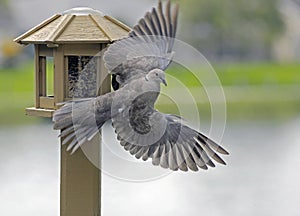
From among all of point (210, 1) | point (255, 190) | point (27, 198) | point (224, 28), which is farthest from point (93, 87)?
point (224, 28)

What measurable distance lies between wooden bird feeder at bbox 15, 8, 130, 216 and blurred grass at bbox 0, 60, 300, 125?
1.93 m

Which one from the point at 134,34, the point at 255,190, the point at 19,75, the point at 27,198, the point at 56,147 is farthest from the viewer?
the point at 19,75

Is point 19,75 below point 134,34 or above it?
below

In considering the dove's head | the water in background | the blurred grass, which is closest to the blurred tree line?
the blurred grass

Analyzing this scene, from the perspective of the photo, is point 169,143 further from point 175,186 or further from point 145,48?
point 175,186

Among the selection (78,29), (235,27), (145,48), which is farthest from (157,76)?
(235,27)

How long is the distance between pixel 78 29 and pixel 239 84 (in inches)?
144

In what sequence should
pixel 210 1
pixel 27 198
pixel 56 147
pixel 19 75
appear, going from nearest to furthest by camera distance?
pixel 27 198 → pixel 56 147 → pixel 19 75 → pixel 210 1

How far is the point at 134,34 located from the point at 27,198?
138 centimetres

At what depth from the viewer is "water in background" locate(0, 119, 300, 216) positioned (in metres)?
2.11

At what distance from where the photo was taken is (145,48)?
2.99 feet

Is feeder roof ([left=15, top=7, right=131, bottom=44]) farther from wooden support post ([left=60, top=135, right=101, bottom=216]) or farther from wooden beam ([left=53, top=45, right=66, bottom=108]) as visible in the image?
wooden support post ([left=60, top=135, right=101, bottom=216])

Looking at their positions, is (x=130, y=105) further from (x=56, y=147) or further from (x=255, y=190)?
(x=56, y=147)

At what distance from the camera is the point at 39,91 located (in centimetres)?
104
